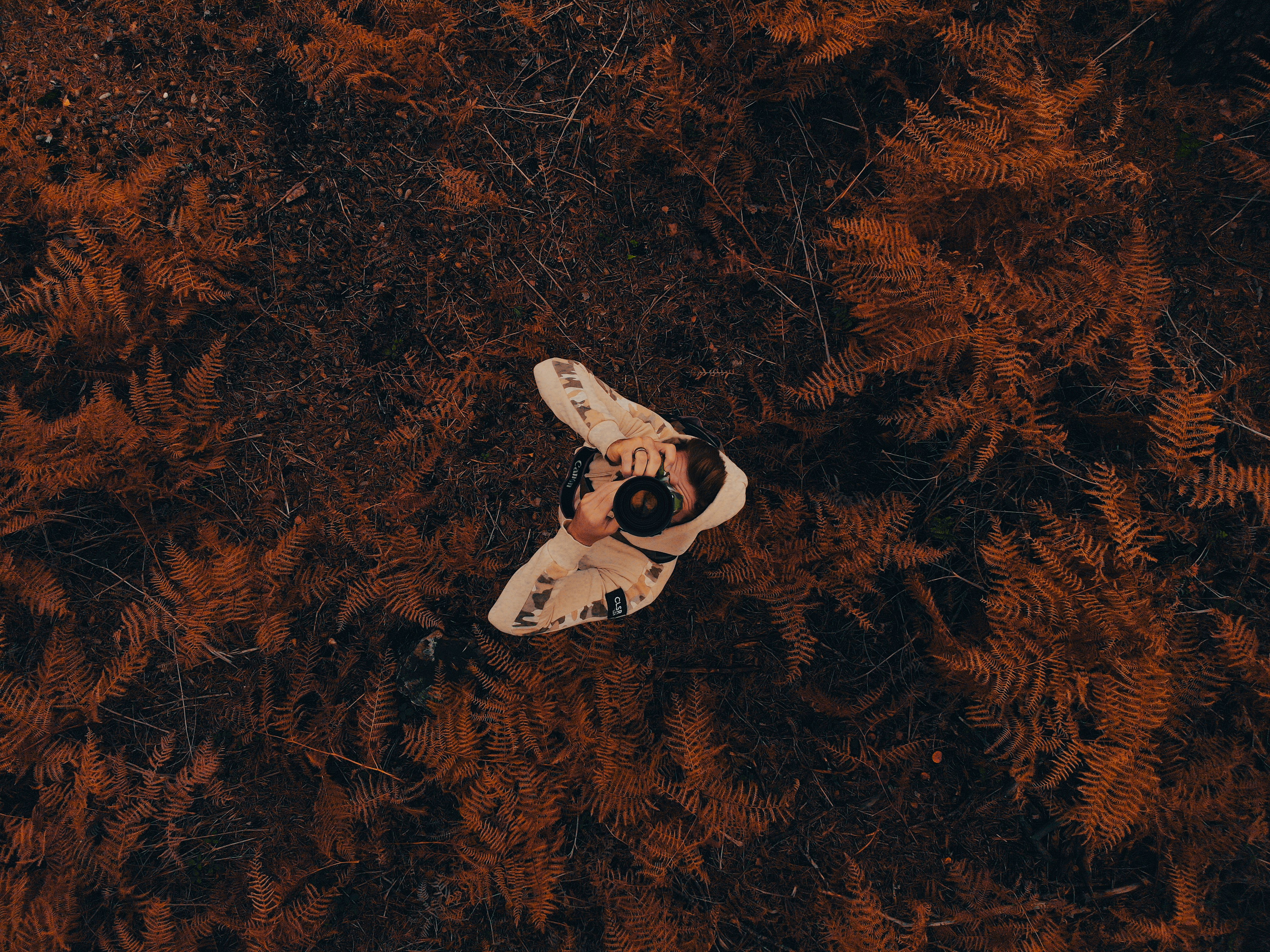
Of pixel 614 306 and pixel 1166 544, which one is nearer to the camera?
pixel 1166 544

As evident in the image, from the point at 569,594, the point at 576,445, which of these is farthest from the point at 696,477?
the point at 576,445

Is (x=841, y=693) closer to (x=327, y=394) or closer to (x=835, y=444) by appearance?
(x=835, y=444)

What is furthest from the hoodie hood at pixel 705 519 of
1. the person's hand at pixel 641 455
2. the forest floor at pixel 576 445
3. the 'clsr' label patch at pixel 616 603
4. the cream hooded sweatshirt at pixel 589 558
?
the forest floor at pixel 576 445

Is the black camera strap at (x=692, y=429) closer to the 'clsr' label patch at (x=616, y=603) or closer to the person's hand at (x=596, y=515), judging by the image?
the person's hand at (x=596, y=515)

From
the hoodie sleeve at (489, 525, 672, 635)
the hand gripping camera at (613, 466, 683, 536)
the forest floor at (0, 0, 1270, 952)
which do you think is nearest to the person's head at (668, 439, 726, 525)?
the hand gripping camera at (613, 466, 683, 536)

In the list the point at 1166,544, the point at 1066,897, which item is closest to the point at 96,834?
the point at 1066,897

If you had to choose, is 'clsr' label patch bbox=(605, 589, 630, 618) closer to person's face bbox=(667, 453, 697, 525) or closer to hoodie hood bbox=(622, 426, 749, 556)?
hoodie hood bbox=(622, 426, 749, 556)
